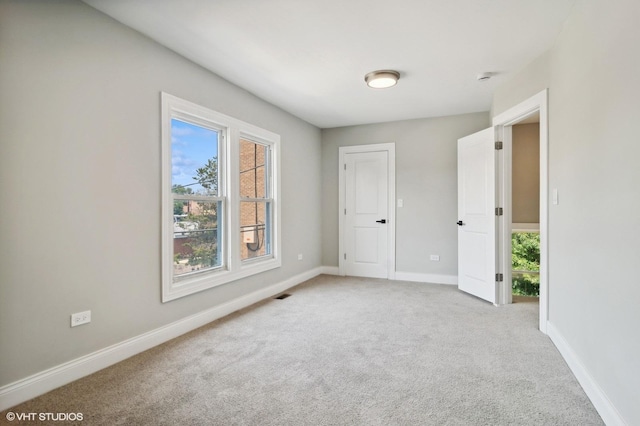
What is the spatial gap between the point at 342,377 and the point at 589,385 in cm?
151

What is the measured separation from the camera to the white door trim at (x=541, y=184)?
116 inches

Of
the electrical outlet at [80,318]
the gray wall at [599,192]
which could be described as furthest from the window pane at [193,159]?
the gray wall at [599,192]

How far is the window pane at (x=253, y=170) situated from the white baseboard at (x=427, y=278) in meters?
2.55

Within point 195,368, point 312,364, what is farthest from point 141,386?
point 312,364

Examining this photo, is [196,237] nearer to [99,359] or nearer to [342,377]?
[99,359]

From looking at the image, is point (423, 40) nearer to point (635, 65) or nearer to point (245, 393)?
point (635, 65)

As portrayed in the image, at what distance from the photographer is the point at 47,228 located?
2.05 metres

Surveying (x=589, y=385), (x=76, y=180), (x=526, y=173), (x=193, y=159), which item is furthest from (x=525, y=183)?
(x=76, y=180)

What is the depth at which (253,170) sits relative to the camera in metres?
4.27

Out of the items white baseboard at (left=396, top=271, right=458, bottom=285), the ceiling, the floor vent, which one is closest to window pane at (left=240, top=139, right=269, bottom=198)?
the ceiling

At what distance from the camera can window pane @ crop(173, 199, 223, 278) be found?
10.1ft

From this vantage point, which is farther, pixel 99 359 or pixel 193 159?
pixel 193 159

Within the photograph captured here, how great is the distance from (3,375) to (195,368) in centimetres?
105

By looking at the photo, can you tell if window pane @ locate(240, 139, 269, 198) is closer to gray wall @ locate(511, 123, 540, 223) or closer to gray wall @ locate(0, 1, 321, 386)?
gray wall @ locate(0, 1, 321, 386)
